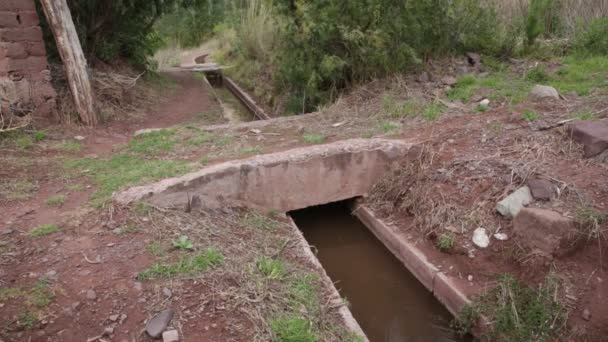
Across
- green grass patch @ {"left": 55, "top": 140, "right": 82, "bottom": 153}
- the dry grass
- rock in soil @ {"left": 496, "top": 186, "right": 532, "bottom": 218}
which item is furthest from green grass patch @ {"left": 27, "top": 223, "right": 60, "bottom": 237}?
the dry grass

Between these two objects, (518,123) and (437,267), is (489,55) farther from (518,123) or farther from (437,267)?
(437,267)

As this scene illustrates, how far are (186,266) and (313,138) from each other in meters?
2.70

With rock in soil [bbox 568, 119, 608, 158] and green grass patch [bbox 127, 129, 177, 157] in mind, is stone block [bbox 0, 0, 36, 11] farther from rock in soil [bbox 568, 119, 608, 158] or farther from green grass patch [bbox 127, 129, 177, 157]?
rock in soil [bbox 568, 119, 608, 158]

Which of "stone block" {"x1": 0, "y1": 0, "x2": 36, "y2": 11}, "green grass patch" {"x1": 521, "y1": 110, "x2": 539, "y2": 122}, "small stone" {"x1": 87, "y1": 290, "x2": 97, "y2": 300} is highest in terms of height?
"stone block" {"x1": 0, "y1": 0, "x2": 36, "y2": 11}

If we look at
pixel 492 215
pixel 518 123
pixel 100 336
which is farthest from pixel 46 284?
pixel 518 123

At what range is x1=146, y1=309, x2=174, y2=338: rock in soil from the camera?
114 inches

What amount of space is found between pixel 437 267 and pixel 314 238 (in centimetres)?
159

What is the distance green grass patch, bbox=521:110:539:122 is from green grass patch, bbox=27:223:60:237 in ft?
16.4

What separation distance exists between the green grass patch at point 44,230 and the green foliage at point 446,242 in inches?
134

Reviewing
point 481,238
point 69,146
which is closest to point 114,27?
point 69,146

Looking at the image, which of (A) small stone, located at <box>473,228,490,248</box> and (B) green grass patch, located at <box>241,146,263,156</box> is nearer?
(A) small stone, located at <box>473,228,490,248</box>

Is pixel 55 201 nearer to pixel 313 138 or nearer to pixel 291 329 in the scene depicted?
pixel 291 329

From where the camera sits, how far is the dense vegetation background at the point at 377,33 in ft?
22.6

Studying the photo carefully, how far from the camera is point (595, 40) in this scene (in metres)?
7.36
